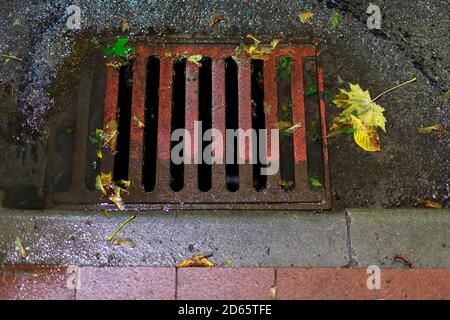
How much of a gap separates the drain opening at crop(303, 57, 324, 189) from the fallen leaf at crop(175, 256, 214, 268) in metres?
0.68

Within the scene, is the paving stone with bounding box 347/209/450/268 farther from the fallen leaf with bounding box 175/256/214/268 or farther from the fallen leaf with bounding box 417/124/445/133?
the fallen leaf with bounding box 175/256/214/268

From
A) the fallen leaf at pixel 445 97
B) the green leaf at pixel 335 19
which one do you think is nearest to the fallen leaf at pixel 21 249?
the green leaf at pixel 335 19

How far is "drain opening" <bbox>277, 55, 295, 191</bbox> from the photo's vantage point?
2.84m

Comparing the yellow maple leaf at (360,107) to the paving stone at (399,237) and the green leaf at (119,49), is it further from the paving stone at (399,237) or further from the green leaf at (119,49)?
the green leaf at (119,49)

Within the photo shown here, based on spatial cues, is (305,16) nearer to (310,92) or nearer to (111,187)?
(310,92)

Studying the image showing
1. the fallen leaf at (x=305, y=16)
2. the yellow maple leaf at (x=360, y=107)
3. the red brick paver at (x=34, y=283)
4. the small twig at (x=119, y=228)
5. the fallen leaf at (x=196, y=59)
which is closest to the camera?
the red brick paver at (x=34, y=283)

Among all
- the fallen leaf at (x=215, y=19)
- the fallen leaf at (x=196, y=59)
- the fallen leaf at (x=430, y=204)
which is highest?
the fallen leaf at (x=215, y=19)

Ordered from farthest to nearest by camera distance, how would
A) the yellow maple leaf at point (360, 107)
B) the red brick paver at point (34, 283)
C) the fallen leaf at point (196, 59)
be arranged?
the fallen leaf at point (196, 59) < the yellow maple leaf at point (360, 107) < the red brick paver at point (34, 283)

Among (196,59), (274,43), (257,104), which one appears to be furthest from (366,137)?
(196,59)

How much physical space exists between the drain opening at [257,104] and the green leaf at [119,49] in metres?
0.71

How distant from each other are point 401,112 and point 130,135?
1.51 meters

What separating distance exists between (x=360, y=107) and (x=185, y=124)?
0.97 meters

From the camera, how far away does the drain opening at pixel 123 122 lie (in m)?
2.88

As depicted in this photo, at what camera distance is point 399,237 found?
8.75ft
